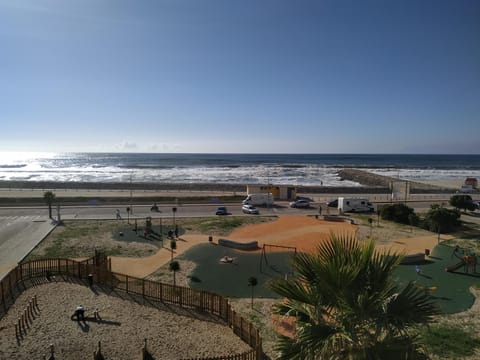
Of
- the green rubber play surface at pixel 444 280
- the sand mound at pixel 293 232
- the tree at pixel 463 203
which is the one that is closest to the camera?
the green rubber play surface at pixel 444 280

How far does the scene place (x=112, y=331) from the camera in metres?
12.0

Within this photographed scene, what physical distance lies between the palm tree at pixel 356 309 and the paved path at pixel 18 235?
61.0 ft

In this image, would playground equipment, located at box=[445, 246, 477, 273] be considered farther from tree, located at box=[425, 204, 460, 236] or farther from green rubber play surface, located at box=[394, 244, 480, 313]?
tree, located at box=[425, 204, 460, 236]

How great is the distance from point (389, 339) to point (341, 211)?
3331 cm

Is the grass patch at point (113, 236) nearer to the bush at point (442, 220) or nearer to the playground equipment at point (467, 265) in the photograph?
the bush at point (442, 220)

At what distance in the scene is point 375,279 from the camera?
576 centimetres

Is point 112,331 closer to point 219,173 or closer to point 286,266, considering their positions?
point 286,266

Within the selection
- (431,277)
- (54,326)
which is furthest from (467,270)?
(54,326)

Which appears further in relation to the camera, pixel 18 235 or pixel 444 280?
pixel 18 235

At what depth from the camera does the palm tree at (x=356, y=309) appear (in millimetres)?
5418

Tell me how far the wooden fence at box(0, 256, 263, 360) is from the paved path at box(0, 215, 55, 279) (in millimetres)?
2520

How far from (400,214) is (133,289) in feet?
87.6

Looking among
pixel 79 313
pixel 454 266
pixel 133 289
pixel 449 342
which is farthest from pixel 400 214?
pixel 79 313

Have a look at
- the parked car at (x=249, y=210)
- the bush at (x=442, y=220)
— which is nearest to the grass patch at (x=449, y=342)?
the bush at (x=442, y=220)
